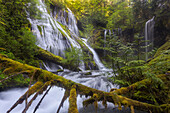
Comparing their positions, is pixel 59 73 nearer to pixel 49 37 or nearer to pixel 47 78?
pixel 49 37

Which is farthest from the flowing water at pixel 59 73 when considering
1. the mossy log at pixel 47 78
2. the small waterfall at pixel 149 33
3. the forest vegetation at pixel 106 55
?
the small waterfall at pixel 149 33

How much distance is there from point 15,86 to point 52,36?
264 inches

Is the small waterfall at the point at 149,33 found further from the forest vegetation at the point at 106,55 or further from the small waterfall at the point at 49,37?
the small waterfall at the point at 49,37

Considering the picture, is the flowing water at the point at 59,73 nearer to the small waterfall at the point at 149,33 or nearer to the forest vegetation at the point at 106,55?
the forest vegetation at the point at 106,55

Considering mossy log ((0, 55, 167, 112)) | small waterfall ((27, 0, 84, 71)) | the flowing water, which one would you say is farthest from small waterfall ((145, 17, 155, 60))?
mossy log ((0, 55, 167, 112))

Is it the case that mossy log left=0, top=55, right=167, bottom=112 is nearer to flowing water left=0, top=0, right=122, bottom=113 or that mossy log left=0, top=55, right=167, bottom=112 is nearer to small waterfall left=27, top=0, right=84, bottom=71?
flowing water left=0, top=0, right=122, bottom=113

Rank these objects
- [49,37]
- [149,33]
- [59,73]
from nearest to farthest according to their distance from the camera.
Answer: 1. [59,73]
2. [49,37]
3. [149,33]

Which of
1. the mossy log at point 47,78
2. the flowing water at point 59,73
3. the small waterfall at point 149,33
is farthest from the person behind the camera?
the small waterfall at point 149,33

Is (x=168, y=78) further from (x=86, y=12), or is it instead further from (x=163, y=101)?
(x=86, y=12)

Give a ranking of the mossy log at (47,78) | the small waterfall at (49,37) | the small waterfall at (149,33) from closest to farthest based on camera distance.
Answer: the mossy log at (47,78), the small waterfall at (49,37), the small waterfall at (149,33)

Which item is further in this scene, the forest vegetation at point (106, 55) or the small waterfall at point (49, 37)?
the small waterfall at point (49, 37)

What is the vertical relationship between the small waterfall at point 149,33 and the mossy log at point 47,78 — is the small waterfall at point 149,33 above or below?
above

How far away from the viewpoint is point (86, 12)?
2277 cm

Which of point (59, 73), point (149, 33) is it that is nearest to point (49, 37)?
point (59, 73)
